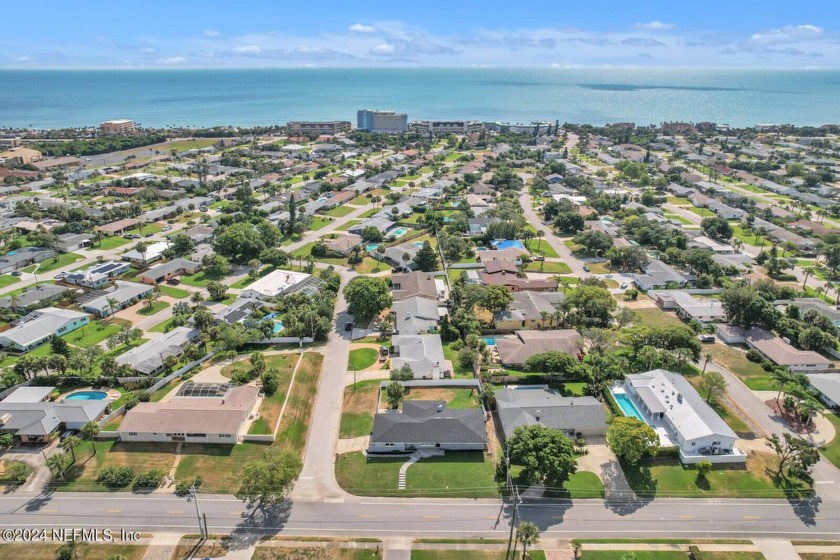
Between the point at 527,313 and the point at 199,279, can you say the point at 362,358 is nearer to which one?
the point at 527,313

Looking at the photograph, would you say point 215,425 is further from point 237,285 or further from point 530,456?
point 237,285

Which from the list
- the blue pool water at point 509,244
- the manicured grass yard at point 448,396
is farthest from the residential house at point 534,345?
the blue pool water at point 509,244

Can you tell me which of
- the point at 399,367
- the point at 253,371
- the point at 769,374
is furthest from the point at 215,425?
the point at 769,374

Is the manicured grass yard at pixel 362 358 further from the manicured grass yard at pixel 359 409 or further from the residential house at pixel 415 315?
the residential house at pixel 415 315

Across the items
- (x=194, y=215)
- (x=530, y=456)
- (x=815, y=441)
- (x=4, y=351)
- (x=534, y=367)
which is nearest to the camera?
(x=530, y=456)

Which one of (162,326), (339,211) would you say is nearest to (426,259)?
(162,326)

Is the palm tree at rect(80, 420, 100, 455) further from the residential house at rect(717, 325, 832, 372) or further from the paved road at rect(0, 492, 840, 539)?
the residential house at rect(717, 325, 832, 372)

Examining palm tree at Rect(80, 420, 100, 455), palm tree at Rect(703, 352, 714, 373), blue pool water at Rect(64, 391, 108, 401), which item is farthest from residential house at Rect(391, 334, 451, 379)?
blue pool water at Rect(64, 391, 108, 401)
